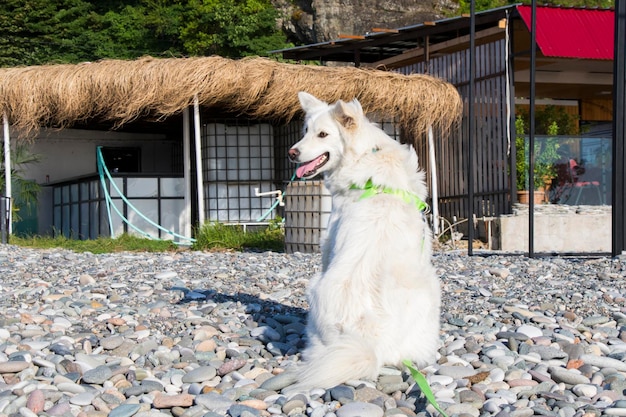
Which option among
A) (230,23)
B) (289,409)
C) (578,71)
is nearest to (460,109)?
(578,71)

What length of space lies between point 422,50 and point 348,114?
42.1 feet

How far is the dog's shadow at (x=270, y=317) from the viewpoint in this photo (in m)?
4.57

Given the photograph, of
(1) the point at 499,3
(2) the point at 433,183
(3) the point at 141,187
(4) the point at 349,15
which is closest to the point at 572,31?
(2) the point at 433,183

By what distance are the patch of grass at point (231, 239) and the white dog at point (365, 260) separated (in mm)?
7526

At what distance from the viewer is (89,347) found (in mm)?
4629

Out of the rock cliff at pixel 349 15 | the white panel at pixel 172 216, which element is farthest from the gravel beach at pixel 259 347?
the rock cliff at pixel 349 15

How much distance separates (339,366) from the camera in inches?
142

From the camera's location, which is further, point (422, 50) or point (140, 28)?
point (140, 28)

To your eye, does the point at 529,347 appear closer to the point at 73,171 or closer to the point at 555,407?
the point at 555,407

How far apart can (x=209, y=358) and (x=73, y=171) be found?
1400 centimetres

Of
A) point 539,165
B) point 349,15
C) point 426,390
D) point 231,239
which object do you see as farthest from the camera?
point 349,15

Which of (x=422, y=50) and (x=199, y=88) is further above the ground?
(x=422, y=50)

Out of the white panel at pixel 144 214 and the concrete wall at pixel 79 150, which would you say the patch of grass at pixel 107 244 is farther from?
the concrete wall at pixel 79 150

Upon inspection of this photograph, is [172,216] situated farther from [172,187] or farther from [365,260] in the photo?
[365,260]
